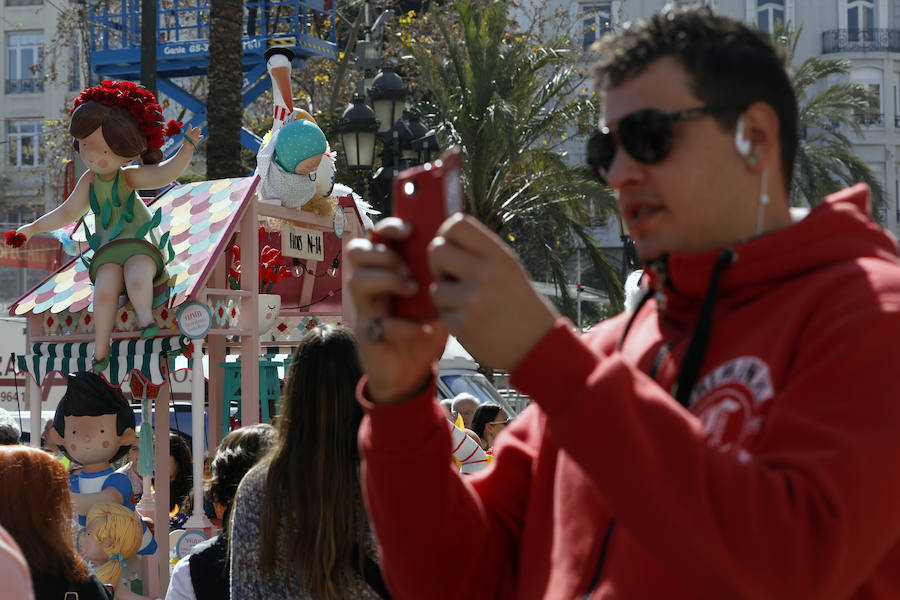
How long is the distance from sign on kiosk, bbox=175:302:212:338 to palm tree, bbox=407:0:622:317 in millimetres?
10667

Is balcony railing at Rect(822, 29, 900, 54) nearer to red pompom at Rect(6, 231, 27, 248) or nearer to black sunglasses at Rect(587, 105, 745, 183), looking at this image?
red pompom at Rect(6, 231, 27, 248)

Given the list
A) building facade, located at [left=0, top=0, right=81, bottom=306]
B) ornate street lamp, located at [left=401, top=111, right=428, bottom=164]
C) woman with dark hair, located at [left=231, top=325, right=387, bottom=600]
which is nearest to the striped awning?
woman with dark hair, located at [left=231, top=325, right=387, bottom=600]

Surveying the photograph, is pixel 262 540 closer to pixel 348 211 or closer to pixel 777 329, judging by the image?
pixel 777 329

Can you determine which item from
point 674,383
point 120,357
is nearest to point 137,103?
point 120,357

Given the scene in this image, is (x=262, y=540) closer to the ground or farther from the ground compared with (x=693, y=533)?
closer to the ground

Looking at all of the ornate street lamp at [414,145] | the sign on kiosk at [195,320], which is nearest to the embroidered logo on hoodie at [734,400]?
the sign on kiosk at [195,320]

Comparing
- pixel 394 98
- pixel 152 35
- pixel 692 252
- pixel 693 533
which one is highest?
pixel 152 35

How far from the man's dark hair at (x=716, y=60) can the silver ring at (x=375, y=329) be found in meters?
0.52

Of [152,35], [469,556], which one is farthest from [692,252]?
[152,35]

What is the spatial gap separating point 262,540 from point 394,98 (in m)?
9.17

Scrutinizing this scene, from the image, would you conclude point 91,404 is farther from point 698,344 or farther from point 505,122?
point 505,122

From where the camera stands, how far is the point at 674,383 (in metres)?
1.54

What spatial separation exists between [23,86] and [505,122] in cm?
2822

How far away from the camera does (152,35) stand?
1330 cm
